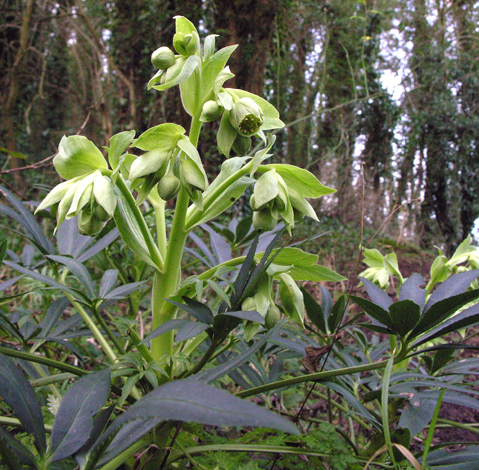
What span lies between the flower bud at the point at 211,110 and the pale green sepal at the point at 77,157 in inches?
6.1

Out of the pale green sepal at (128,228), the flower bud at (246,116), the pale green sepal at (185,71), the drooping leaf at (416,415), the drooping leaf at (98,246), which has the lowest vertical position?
the drooping leaf at (416,415)

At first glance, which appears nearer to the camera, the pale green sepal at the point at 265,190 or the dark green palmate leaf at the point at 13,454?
the dark green palmate leaf at the point at 13,454

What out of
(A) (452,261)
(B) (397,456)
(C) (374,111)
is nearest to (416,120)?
(C) (374,111)

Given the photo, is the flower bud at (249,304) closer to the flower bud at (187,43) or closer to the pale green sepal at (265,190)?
the pale green sepal at (265,190)

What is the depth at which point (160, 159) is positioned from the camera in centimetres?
52

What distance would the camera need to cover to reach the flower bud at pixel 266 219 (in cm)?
54

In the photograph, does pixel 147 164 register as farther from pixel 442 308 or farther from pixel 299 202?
pixel 442 308

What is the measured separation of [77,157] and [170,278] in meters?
0.23

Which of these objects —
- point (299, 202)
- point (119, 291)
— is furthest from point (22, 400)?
point (299, 202)

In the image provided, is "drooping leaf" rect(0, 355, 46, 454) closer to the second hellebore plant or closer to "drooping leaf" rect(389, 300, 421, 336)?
the second hellebore plant

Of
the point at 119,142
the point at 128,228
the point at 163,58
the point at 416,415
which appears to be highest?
the point at 163,58

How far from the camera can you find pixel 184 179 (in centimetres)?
52

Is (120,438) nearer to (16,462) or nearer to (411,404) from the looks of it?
(16,462)

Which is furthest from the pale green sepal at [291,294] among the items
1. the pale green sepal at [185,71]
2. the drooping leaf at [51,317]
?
the drooping leaf at [51,317]
